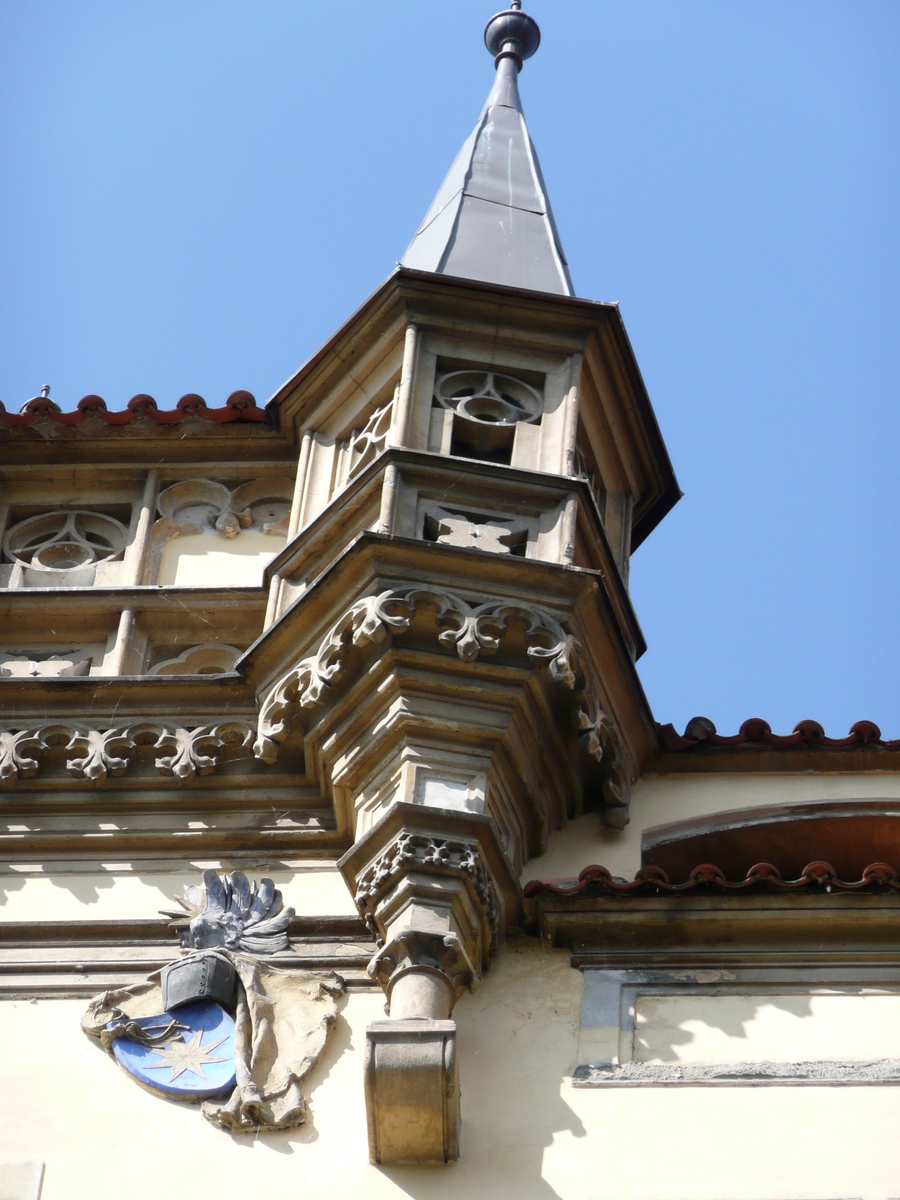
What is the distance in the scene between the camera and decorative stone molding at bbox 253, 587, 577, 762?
8.52 meters

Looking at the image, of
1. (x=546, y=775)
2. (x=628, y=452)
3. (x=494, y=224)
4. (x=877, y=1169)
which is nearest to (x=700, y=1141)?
(x=877, y=1169)

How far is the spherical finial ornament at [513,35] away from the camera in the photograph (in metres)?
13.5

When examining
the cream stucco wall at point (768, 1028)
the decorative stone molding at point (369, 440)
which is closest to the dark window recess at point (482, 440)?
the decorative stone molding at point (369, 440)

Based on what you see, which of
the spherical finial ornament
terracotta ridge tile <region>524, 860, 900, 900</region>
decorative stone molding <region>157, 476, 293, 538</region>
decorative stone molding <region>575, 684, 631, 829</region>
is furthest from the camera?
the spherical finial ornament

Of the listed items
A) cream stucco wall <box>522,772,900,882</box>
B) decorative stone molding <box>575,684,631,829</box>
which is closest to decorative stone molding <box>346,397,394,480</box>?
decorative stone molding <box>575,684,631,829</box>

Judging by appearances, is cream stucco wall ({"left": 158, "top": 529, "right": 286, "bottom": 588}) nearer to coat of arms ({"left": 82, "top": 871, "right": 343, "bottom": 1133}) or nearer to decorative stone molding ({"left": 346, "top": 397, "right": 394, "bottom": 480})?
decorative stone molding ({"left": 346, "top": 397, "right": 394, "bottom": 480})

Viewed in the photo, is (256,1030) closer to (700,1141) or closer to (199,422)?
(700,1141)

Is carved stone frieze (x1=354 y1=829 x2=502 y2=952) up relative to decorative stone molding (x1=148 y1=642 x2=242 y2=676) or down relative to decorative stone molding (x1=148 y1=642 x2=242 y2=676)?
down

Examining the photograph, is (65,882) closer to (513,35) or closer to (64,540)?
(64,540)

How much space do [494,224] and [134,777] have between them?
3.55 m

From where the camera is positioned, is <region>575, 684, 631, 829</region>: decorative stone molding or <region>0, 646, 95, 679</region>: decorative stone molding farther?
<region>0, 646, 95, 679</region>: decorative stone molding

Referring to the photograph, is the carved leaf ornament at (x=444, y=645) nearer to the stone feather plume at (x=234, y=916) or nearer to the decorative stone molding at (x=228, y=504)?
the stone feather plume at (x=234, y=916)

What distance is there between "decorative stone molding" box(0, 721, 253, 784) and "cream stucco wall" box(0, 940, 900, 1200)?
46.9 inches

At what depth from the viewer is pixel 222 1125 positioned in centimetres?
762
